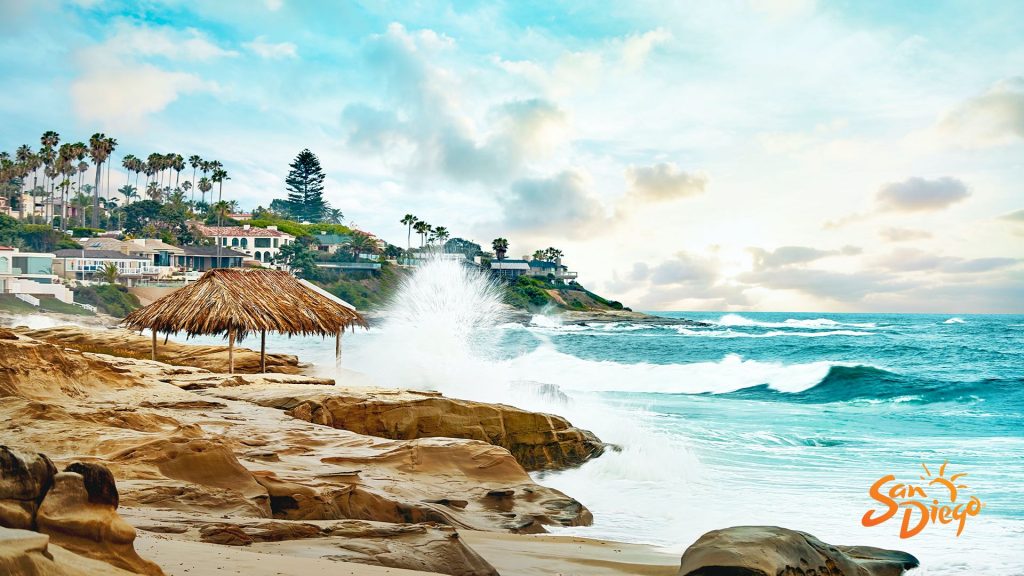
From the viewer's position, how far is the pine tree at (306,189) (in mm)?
136000

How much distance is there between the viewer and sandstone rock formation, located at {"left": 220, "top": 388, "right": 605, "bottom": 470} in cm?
1308

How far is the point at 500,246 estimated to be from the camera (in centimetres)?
12044

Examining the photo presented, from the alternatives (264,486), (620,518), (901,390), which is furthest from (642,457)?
(901,390)

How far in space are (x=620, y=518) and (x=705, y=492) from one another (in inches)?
98.4

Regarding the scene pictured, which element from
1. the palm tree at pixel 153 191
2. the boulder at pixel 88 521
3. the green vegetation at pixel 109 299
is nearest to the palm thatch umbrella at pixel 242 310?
the boulder at pixel 88 521

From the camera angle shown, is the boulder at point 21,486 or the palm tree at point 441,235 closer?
the boulder at point 21,486

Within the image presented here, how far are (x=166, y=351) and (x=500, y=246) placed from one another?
98674 mm

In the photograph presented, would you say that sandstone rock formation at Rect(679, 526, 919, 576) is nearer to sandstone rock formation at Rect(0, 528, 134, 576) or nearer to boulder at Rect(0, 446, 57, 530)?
sandstone rock formation at Rect(0, 528, 134, 576)

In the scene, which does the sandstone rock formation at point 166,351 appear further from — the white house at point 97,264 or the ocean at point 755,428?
the white house at point 97,264

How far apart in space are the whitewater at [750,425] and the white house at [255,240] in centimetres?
6021

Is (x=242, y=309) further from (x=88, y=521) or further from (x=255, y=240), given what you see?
(x=255, y=240)

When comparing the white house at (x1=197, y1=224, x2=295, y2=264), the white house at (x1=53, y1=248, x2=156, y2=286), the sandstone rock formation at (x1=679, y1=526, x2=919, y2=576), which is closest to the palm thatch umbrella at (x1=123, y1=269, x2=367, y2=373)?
the sandstone rock formation at (x1=679, y1=526, x2=919, y2=576)

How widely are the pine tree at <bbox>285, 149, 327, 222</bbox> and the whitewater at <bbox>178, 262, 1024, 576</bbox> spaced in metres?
91.1

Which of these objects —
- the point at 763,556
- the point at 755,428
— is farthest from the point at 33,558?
the point at 755,428
